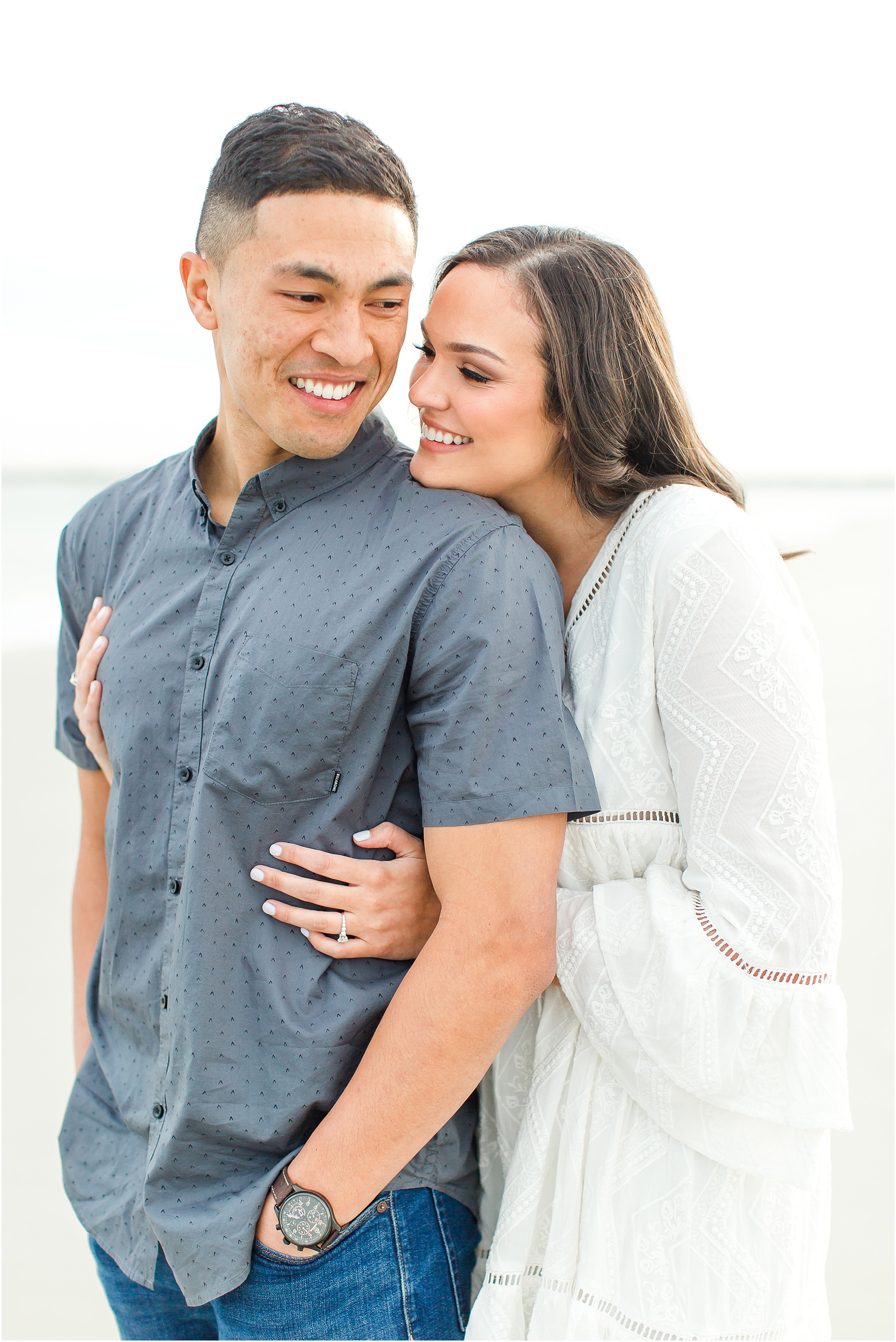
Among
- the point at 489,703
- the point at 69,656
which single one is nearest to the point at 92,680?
the point at 69,656

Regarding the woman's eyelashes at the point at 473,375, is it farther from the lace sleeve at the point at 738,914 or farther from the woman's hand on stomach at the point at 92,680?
the woman's hand on stomach at the point at 92,680

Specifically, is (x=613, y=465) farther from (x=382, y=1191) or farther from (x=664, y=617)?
(x=382, y=1191)

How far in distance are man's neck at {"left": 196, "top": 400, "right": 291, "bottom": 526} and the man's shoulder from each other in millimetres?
40

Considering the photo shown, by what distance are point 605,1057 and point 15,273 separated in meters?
8.52

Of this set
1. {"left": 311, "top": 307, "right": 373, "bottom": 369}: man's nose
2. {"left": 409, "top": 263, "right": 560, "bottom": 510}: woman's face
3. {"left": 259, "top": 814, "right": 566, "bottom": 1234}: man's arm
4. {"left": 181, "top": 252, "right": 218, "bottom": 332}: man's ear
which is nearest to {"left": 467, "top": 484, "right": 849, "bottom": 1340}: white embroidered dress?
{"left": 259, "top": 814, "right": 566, "bottom": 1234}: man's arm

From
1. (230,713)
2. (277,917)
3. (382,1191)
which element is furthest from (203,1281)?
(230,713)

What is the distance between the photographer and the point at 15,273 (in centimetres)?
806

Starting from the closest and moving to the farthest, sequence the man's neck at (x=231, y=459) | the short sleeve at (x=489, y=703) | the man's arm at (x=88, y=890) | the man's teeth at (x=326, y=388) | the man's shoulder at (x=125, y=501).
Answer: the short sleeve at (x=489, y=703) → the man's teeth at (x=326, y=388) → the man's neck at (x=231, y=459) → the man's shoulder at (x=125, y=501) → the man's arm at (x=88, y=890)

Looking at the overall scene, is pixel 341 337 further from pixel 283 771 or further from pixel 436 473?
pixel 283 771

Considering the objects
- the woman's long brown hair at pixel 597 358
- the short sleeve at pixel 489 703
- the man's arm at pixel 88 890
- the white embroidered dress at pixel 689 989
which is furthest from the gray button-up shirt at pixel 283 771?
the man's arm at pixel 88 890

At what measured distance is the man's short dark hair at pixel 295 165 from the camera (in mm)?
1179

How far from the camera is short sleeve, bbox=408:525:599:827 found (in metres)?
1.12

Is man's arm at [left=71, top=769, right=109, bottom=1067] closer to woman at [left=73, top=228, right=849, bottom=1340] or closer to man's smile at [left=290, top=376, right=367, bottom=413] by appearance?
woman at [left=73, top=228, right=849, bottom=1340]

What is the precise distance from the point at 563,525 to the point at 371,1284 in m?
1.00
